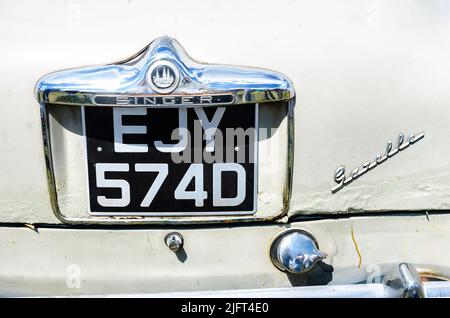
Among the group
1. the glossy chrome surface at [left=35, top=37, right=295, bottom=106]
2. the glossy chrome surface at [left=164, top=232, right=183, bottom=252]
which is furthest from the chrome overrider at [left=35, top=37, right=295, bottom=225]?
the glossy chrome surface at [left=164, top=232, right=183, bottom=252]

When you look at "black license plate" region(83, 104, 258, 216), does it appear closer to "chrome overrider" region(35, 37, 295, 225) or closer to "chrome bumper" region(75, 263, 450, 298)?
"chrome overrider" region(35, 37, 295, 225)

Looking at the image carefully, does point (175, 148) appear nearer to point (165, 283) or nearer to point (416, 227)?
point (165, 283)

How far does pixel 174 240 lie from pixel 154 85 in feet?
1.54

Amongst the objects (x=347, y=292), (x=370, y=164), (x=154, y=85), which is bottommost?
(x=347, y=292)

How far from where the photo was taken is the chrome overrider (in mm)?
1569

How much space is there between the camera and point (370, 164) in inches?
67.3

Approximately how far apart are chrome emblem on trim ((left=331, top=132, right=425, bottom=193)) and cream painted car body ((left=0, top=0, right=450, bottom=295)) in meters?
0.01

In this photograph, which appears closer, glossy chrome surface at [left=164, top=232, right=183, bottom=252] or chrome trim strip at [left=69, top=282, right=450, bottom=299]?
chrome trim strip at [left=69, top=282, right=450, bottom=299]

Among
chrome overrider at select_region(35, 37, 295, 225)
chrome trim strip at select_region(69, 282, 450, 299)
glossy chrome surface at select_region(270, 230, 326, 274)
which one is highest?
chrome overrider at select_region(35, 37, 295, 225)

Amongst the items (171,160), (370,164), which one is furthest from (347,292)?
(171,160)

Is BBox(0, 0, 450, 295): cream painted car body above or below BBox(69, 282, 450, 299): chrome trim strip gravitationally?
above

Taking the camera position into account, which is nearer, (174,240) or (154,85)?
(154,85)

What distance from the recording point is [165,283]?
1809mm

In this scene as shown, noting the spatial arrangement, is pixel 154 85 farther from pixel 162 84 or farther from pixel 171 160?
pixel 171 160
